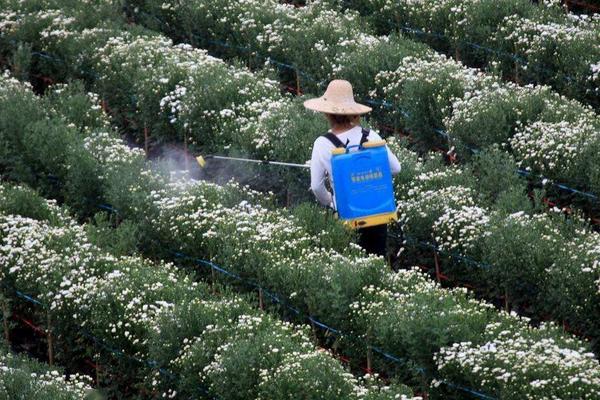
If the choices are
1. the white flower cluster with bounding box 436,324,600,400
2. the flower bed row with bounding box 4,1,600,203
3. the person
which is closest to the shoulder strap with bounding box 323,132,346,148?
the person

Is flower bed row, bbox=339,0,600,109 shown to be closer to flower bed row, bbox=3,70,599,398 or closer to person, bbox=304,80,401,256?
flower bed row, bbox=3,70,599,398

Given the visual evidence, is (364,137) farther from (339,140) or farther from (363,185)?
(363,185)

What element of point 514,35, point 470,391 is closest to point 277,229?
point 470,391

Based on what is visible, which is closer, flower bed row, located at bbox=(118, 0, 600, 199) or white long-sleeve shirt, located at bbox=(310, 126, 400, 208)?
white long-sleeve shirt, located at bbox=(310, 126, 400, 208)

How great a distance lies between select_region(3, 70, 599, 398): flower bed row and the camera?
11.0 metres

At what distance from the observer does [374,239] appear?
1305 cm

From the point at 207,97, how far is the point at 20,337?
381 centimetres

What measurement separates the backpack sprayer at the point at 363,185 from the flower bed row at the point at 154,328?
1222mm

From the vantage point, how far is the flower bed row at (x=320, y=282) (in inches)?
431

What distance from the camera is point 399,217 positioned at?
1371 centimetres

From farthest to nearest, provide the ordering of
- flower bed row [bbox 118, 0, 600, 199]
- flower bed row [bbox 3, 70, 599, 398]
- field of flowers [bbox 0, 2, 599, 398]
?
1. flower bed row [bbox 118, 0, 600, 199]
2. field of flowers [bbox 0, 2, 599, 398]
3. flower bed row [bbox 3, 70, 599, 398]

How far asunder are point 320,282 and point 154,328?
4.76 feet

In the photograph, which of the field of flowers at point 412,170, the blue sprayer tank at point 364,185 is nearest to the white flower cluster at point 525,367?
the field of flowers at point 412,170

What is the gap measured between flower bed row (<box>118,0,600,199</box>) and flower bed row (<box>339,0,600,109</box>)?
0.61 ft
